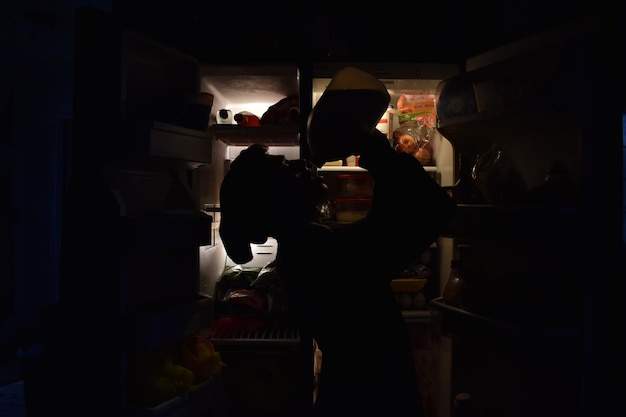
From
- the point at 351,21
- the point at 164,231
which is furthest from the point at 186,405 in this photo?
the point at 351,21

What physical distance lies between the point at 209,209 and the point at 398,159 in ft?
3.09

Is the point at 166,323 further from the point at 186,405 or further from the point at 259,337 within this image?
the point at 259,337

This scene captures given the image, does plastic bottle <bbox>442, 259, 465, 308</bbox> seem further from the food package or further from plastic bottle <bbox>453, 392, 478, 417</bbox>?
the food package

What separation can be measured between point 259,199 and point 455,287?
88 cm

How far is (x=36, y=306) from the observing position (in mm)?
2990

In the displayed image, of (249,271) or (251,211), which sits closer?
(251,211)

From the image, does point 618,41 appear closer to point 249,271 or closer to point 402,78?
point 402,78

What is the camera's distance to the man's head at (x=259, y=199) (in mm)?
912

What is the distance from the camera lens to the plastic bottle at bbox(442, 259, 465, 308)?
1400mm

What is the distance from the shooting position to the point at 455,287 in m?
1.44

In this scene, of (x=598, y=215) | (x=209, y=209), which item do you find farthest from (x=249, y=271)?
(x=598, y=215)

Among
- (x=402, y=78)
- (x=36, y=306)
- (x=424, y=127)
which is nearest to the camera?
(x=402, y=78)

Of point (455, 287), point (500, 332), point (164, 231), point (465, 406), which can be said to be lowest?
point (465, 406)

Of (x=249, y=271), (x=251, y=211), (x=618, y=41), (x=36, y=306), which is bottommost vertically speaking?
(x=36, y=306)
